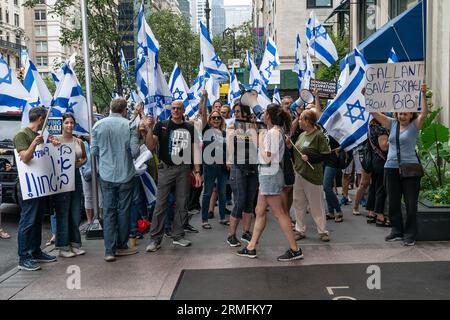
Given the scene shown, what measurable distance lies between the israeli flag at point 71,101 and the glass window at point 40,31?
89.2m

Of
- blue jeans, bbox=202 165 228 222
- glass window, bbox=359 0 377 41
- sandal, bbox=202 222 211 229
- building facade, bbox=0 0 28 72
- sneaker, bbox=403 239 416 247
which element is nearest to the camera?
sneaker, bbox=403 239 416 247

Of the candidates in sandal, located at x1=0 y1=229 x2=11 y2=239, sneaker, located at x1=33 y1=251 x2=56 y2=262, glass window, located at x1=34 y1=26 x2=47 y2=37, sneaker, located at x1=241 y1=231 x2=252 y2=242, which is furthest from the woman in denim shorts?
glass window, located at x1=34 y1=26 x2=47 y2=37

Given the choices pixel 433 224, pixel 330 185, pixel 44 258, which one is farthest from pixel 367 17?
pixel 44 258

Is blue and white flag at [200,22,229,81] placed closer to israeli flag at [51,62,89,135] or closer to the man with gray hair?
israeli flag at [51,62,89,135]

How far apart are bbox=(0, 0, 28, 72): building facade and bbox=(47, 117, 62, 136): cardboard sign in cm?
6924

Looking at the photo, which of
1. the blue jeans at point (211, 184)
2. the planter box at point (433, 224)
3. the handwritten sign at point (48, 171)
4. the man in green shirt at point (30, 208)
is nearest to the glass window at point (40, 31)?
the blue jeans at point (211, 184)

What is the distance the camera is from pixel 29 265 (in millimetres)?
6367

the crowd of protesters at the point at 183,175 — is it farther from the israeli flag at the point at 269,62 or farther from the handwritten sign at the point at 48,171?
the israeli flag at the point at 269,62

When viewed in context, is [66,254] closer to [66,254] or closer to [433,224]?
[66,254]

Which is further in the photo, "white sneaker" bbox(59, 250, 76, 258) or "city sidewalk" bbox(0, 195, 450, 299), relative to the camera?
"white sneaker" bbox(59, 250, 76, 258)

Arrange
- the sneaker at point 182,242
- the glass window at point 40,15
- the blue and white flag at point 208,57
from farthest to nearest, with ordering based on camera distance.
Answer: the glass window at point 40,15 → the blue and white flag at point 208,57 → the sneaker at point 182,242

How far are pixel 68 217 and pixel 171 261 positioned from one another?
5.35ft

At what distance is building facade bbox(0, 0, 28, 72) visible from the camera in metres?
72.1

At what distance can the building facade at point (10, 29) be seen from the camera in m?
72.1
